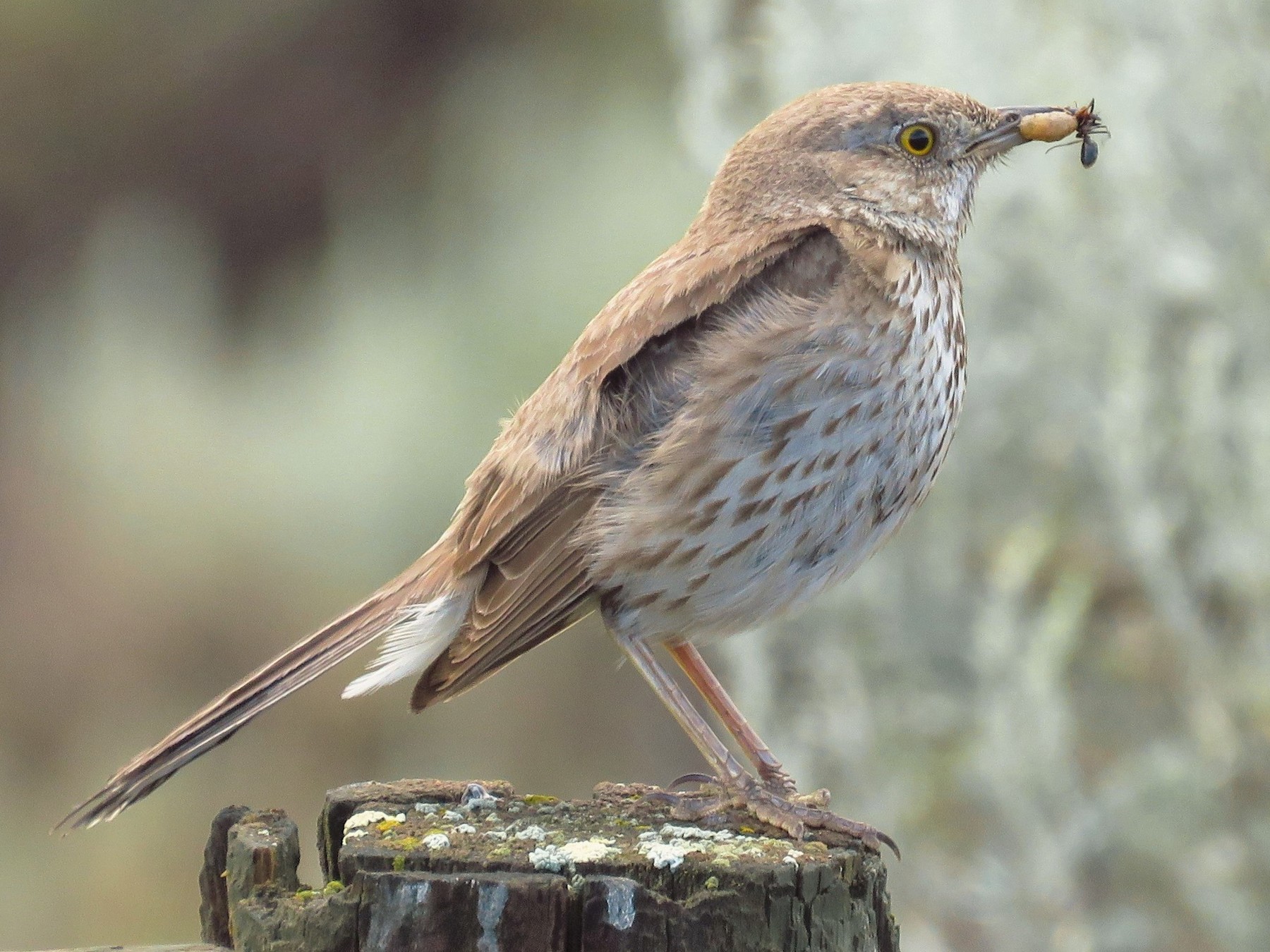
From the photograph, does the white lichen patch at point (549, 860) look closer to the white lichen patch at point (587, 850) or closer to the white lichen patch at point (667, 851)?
the white lichen patch at point (587, 850)

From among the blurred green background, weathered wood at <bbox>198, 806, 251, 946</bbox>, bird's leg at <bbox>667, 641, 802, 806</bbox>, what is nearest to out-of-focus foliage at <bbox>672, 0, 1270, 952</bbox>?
the blurred green background

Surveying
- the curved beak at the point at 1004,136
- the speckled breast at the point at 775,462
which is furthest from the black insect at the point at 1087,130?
the speckled breast at the point at 775,462

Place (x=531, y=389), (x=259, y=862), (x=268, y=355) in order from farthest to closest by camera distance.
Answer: (x=268, y=355) < (x=531, y=389) < (x=259, y=862)

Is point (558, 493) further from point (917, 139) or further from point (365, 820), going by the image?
point (917, 139)

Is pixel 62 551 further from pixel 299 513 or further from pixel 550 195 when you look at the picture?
pixel 550 195

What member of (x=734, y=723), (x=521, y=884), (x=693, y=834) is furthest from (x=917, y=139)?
(x=521, y=884)

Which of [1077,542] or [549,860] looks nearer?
[549,860]

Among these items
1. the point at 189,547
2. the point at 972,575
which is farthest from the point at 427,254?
the point at 972,575
